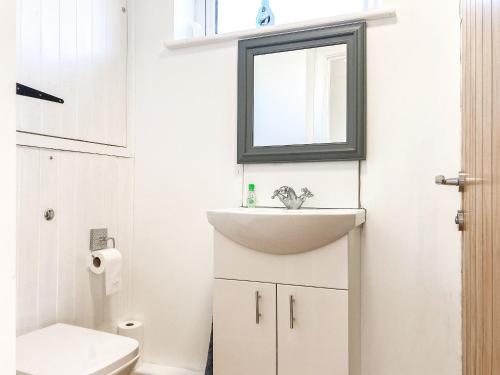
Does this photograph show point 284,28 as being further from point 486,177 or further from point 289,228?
point 486,177

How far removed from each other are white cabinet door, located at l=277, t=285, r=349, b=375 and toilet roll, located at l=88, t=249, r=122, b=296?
2.71 feet

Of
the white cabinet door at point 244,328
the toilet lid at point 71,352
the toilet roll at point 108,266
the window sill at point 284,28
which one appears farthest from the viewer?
the toilet roll at point 108,266

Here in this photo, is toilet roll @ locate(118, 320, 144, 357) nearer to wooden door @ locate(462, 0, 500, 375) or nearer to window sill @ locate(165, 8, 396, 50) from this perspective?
window sill @ locate(165, 8, 396, 50)

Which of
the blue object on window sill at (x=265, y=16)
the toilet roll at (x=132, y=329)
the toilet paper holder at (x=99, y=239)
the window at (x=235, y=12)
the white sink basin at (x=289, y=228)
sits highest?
the window at (x=235, y=12)

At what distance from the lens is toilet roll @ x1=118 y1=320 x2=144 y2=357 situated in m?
1.99

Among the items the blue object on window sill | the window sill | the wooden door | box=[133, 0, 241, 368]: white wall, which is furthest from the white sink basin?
the blue object on window sill

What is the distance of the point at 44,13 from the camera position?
1.64 m

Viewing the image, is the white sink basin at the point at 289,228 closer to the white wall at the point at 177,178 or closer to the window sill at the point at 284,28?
the white wall at the point at 177,178

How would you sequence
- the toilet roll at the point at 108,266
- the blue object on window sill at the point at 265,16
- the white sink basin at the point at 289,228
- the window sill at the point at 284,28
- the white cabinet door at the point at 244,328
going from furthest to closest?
the blue object on window sill at the point at 265,16 < the toilet roll at the point at 108,266 < the window sill at the point at 284,28 < the white cabinet door at the point at 244,328 < the white sink basin at the point at 289,228

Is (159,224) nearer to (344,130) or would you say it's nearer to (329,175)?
(329,175)

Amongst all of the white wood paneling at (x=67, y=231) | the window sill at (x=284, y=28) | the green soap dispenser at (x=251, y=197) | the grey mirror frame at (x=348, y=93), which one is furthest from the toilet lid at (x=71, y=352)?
the window sill at (x=284, y=28)

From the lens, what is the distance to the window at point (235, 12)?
1.96 metres

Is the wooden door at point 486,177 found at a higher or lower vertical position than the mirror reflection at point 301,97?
lower

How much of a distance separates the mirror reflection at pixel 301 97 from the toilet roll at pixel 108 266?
87 cm
